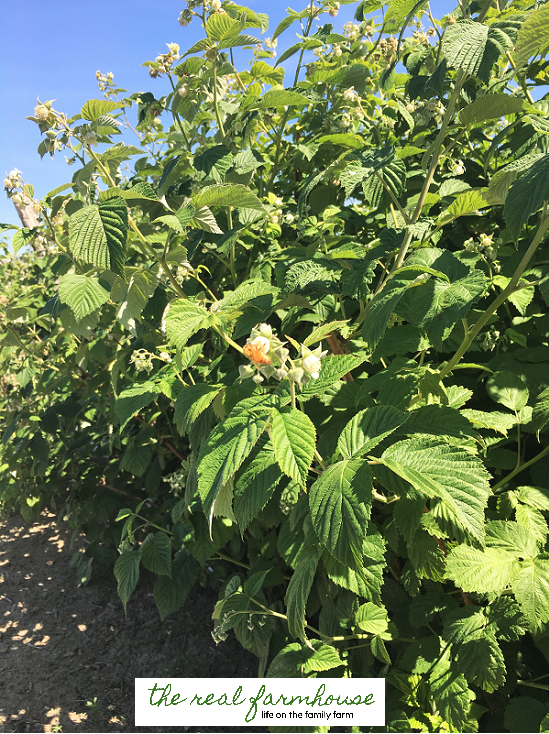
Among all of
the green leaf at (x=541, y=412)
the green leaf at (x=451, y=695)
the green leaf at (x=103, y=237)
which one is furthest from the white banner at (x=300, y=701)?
the green leaf at (x=103, y=237)

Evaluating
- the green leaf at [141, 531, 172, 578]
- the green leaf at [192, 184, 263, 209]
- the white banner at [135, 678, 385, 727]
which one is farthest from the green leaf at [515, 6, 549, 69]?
the green leaf at [141, 531, 172, 578]

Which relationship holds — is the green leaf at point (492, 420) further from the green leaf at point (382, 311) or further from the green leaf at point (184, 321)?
the green leaf at point (184, 321)

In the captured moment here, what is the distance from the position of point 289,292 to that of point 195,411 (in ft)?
1.38

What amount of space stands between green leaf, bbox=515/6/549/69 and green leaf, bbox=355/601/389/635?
1.57 meters

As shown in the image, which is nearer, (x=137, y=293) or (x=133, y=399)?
(x=137, y=293)

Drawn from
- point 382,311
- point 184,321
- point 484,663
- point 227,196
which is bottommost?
point 484,663

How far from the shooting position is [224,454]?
95 cm

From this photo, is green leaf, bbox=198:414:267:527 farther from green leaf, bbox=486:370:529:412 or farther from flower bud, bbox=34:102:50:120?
flower bud, bbox=34:102:50:120

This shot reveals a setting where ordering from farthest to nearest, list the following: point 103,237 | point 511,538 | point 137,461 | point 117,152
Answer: point 137,461
point 117,152
point 511,538
point 103,237

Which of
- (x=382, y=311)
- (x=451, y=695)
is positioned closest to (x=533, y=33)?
(x=382, y=311)

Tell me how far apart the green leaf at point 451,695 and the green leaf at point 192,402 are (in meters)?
1.09

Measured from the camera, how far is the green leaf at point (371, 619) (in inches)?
59.6

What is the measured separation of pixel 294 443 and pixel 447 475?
0.32 meters

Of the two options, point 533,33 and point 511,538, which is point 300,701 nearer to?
point 511,538
